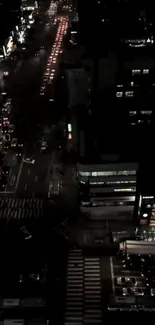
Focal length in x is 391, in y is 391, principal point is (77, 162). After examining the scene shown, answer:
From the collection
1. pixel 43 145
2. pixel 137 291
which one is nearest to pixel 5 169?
pixel 43 145

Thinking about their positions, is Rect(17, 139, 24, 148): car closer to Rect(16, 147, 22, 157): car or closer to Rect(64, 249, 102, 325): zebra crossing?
Rect(16, 147, 22, 157): car

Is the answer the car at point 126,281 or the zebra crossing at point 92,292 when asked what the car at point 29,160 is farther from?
the car at point 126,281

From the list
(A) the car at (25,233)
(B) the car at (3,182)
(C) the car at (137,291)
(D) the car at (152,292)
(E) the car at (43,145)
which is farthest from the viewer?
(E) the car at (43,145)

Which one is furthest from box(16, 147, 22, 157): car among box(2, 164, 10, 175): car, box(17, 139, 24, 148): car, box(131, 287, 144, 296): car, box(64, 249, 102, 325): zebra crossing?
box(131, 287, 144, 296): car

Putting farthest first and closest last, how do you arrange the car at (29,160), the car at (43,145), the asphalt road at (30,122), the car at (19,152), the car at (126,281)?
the car at (43,145), the car at (19,152), the car at (29,160), the asphalt road at (30,122), the car at (126,281)

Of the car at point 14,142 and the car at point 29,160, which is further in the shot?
the car at point 14,142

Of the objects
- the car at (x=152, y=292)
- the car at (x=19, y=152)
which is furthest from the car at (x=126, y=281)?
the car at (x=19, y=152)

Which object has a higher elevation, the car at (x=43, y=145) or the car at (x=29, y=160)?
the car at (x=43, y=145)

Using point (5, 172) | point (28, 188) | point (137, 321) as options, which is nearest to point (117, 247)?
point (137, 321)
